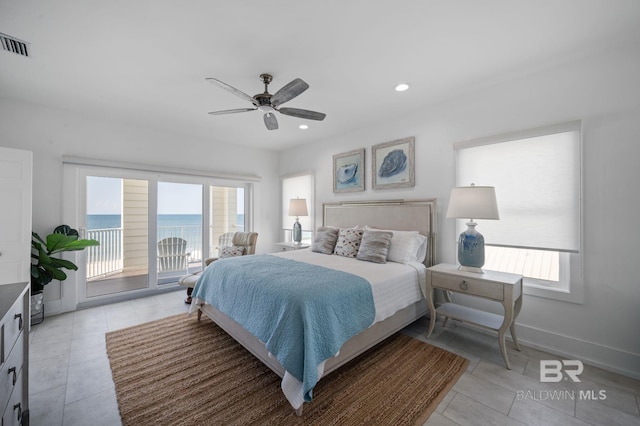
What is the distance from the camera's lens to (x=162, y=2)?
165 centimetres

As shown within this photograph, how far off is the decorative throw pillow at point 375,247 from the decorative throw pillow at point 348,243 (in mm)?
129

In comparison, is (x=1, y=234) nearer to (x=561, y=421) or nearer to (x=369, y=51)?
(x=369, y=51)

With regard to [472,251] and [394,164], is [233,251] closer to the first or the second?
[394,164]

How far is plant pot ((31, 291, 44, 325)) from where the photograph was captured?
3.01 meters

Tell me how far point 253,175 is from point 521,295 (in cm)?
447

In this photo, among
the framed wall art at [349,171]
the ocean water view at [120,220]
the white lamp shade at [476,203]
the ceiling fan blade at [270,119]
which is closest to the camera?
the white lamp shade at [476,203]

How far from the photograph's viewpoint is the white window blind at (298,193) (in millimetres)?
4938

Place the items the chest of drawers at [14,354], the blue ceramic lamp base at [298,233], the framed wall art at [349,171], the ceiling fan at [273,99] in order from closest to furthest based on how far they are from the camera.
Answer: the chest of drawers at [14,354]
the ceiling fan at [273,99]
the framed wall art at [349,171]
the blue ceramic lamp base at [298,233]

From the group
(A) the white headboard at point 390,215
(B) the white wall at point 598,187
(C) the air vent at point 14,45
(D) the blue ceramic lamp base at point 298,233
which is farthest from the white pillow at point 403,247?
(C) the air vent at point 14,45

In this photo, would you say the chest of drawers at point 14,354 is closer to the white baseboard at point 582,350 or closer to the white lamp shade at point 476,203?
the white lamp shade at point 476,203

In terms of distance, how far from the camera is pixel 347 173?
4234 millimetres

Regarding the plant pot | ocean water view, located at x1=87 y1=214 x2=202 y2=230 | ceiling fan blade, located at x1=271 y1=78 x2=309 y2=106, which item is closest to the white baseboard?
ceiling fan blade, located at x1=271 y1=78 x2=309 y2=106

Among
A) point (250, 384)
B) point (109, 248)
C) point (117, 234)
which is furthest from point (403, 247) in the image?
point (109, 248)
